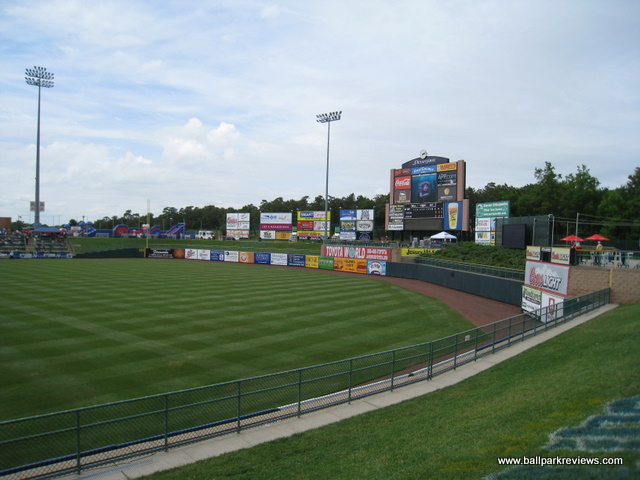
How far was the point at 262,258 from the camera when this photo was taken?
6334 cm

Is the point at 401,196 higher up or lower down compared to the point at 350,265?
higher up

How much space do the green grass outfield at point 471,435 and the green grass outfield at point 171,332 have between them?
18.8 ft

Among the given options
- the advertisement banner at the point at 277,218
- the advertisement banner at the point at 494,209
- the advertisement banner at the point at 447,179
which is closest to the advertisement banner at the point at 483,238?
the advertisement banner at the point at 494,209

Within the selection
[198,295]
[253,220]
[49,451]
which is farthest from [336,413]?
[253,220]

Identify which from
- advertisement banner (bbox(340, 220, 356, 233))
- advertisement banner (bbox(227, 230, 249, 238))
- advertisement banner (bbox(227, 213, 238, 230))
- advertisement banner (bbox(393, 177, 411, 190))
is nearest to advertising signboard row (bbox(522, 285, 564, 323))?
advertisement banner (bbox(393, 177, 411, 190))

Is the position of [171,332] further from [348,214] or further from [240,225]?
[240,225]

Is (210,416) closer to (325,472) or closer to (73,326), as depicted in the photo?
(325,472)

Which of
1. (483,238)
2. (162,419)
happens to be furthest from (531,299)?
(483,238)

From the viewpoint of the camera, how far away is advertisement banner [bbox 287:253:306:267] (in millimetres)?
59188

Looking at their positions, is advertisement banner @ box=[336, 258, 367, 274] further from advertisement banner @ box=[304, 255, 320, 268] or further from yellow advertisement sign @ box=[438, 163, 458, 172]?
yellow advertisement sign @ box=[438, 163, 458, 172]

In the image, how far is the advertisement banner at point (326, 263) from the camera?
5547 cm

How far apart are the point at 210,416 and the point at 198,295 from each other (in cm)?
1989

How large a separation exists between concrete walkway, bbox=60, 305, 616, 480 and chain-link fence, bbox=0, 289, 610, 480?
24cm

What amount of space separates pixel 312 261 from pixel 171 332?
38948 millimetres
